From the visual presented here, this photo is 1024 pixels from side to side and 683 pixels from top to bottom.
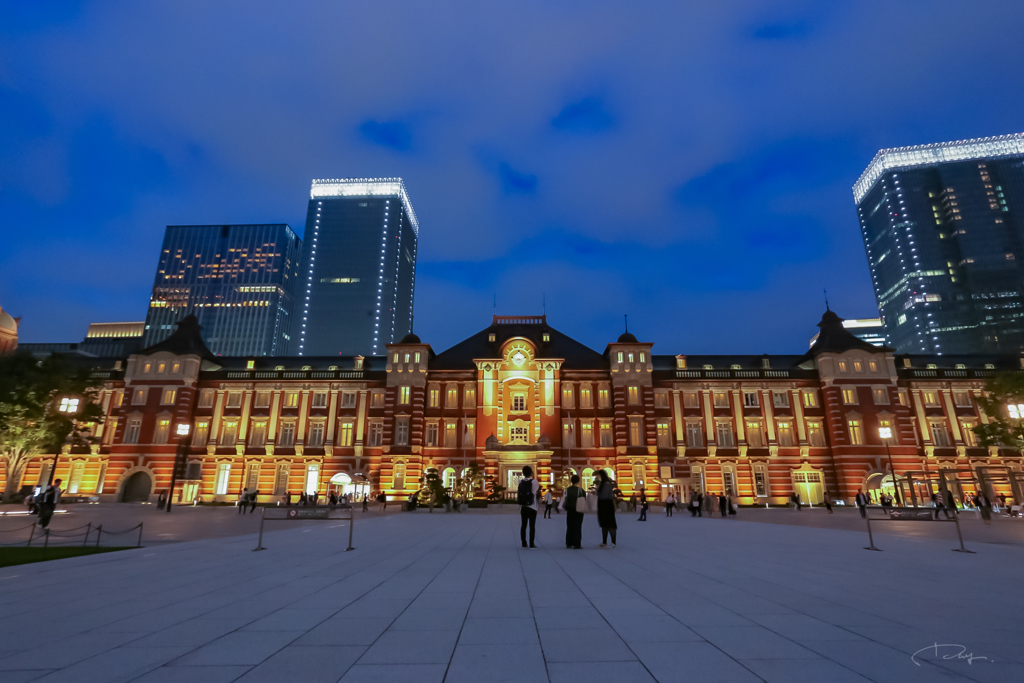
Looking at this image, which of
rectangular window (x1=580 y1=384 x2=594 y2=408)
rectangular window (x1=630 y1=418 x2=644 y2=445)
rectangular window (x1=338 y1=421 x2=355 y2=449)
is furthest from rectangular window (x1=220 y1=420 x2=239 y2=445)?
rectangular window (x1=630 y1=418 x2=644 y2=445)

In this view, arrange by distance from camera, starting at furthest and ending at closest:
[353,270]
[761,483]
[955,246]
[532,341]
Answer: [353,270] < [955,246] < [532,341] < [761,483]

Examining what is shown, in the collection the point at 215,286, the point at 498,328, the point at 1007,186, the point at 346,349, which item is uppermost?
the point at 1007,186

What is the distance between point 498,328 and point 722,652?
52.1 metres

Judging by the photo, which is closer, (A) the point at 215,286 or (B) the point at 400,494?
(B) the point at 400,494

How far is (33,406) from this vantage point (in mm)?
36031

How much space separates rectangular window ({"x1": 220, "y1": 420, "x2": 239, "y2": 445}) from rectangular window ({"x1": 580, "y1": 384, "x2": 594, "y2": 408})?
117 ft

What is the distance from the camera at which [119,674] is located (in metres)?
4.05

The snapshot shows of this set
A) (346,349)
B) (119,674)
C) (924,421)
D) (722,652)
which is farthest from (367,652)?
(346,349)

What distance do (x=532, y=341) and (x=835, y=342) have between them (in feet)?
102

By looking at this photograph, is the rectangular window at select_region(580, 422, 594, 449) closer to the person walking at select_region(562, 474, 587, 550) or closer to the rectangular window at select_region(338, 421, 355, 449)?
the rectangular window at select_region(338, 421, 355, 449)

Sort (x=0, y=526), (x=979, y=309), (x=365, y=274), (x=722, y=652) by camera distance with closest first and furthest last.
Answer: (x=722, y=652)
(x=0, y=526)
(x=979, y=309)
(x=365, y=274)

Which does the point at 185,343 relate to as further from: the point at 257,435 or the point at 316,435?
the point at 316,435

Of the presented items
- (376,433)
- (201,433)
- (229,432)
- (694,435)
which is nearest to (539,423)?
(694,435)

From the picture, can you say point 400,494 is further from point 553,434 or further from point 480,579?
point 480,579
